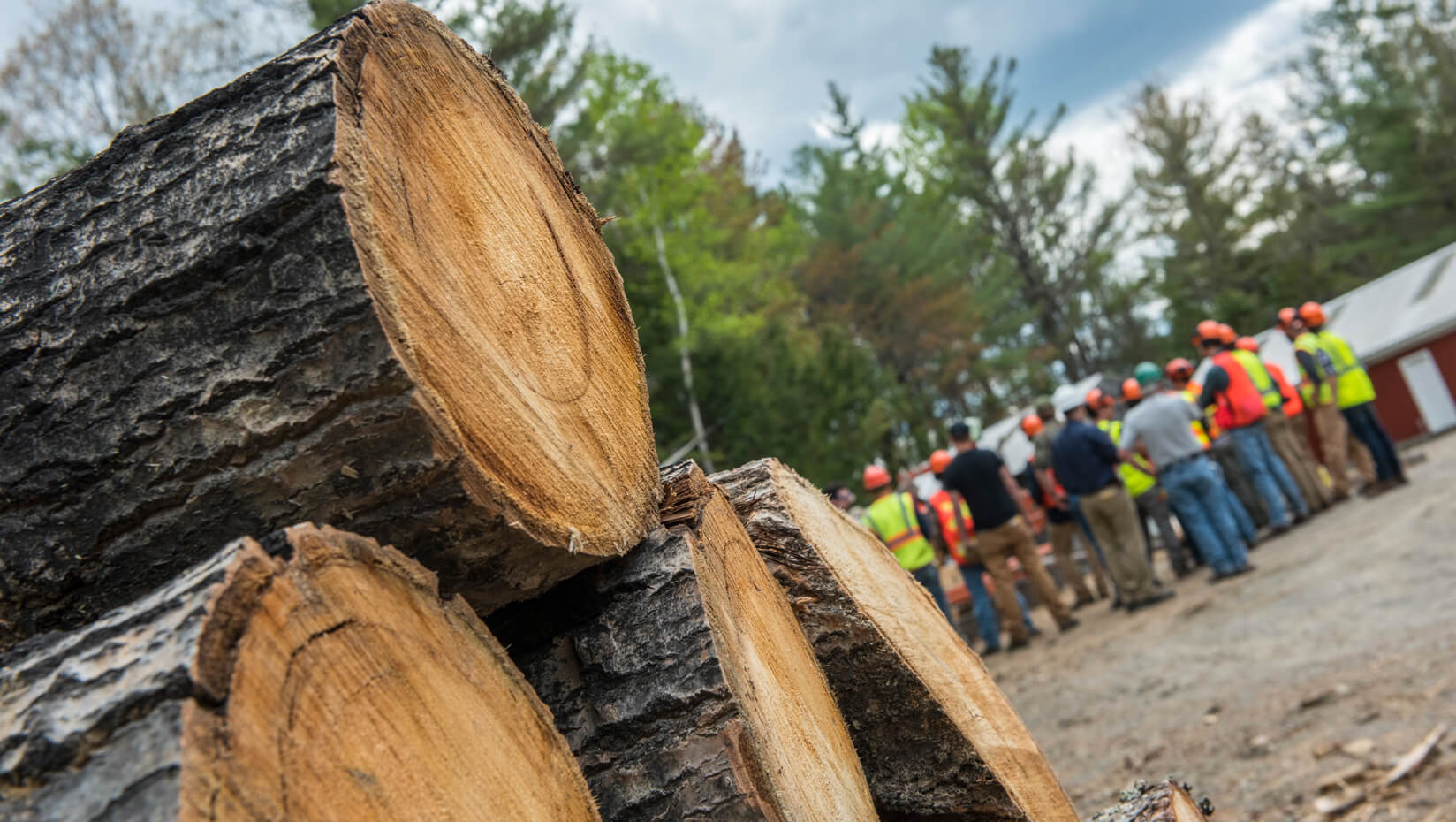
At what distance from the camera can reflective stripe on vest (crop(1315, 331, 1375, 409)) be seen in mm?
10320

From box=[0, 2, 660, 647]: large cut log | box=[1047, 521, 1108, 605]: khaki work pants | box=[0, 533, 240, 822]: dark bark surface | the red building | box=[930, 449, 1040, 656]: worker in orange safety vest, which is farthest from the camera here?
the red building

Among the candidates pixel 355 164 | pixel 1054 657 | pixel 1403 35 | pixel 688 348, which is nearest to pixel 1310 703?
pixel 1054 657

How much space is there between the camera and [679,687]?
1735 millimetres

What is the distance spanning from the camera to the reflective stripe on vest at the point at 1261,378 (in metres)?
10.1

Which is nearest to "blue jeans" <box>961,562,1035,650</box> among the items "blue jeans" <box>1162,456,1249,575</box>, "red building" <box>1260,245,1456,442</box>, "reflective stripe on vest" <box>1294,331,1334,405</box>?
"blue jeans" <box>1162,456,1249,575</box>

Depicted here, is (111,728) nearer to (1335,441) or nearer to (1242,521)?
(1242,521)

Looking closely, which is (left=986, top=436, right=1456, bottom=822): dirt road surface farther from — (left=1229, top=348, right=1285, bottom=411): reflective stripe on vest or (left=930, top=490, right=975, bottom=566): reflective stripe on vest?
(left=1229, top=348, right=1285, bottom=411): reflective stripe on vest

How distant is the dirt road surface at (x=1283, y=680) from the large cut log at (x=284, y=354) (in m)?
3.31

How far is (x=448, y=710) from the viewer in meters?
1.37

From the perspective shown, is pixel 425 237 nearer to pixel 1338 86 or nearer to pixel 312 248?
pixel 312 248

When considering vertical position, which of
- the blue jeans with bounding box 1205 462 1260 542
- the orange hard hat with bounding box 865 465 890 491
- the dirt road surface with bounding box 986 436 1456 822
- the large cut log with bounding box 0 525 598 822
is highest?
the orange hard hat with bounding box 865 465 890 491

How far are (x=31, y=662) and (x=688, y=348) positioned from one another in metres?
17.8

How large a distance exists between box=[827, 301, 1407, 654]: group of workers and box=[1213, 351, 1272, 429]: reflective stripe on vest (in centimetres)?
1

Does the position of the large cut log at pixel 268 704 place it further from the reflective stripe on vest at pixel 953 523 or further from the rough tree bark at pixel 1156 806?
the reflective stripe on vest at pixel 953 523
